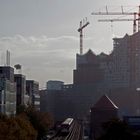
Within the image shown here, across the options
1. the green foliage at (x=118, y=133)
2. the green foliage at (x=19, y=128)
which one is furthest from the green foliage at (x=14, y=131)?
the green foliage at (x=118, y=133)

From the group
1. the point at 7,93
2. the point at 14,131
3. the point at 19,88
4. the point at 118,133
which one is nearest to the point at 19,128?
the point at 14,131

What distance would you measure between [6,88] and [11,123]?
5369 cm

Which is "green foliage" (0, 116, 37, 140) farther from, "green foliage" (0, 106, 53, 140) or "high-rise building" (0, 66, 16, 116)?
"high-rise building" (0, 66, 16, 116)

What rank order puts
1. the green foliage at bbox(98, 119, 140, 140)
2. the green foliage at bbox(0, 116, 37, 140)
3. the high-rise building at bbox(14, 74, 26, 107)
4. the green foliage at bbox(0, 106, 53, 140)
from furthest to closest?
the high-rise building at bbox(14, 74, 26, 107)
the green foliage at bbox(98, 119, 140, 140)
the green foliage at bbox(0, 106, 53, 140)
the green foliage at bbox(0, 116, 37, 140)

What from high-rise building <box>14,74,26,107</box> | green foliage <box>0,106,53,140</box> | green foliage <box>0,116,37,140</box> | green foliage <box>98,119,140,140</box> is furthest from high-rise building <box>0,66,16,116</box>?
green foliage <box>98,119,140,140</box>

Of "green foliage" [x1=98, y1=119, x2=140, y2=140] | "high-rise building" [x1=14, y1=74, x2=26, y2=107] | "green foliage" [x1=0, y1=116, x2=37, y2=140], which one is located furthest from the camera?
"high-rise building" [x1=14, y1=74, x2=26, y2=107]

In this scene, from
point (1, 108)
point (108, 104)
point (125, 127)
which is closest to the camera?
point (125, 127)

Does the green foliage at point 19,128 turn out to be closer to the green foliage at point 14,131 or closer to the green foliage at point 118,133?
the green foliage at point 14,131

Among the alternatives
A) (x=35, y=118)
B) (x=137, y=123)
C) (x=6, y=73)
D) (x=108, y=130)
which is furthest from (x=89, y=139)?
→ (x=108, y=130)

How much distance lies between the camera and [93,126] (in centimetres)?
14088

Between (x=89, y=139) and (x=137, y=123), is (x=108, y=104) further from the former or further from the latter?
(x=137, y=123)

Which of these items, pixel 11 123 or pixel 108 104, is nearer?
pixel 11 123

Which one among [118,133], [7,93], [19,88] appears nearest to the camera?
[118,133]

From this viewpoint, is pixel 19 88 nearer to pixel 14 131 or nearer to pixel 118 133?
pixel 118 133
